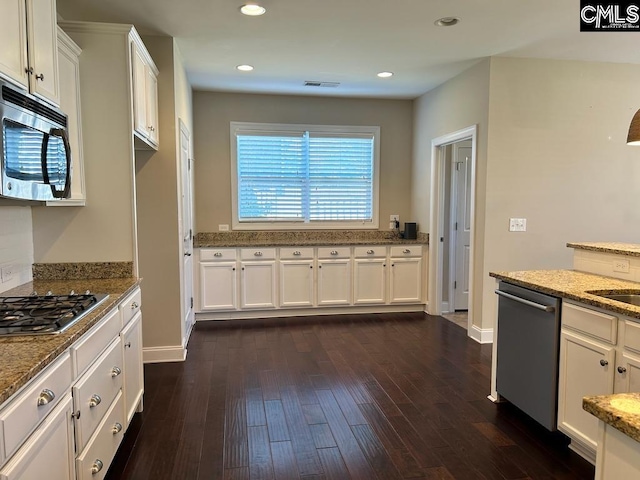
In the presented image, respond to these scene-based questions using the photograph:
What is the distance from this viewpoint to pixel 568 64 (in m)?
4.17

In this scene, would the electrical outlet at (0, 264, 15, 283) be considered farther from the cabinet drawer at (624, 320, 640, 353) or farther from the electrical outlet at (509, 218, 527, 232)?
the electrical outlet at (509, 218, 527, 232)

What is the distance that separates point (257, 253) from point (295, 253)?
17.4 inches

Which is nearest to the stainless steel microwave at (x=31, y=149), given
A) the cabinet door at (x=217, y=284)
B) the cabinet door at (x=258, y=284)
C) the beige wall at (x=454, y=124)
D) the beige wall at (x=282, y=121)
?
the cabinet door at (x=217, y=284)

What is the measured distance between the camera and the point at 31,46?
1.85 m

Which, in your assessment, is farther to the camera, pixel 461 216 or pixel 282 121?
pixel 282 121

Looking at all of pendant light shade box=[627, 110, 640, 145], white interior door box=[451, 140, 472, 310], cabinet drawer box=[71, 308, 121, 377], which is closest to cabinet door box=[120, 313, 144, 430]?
cabinet drawer box=[71, 308, 121, 377]

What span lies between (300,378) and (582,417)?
1.91m

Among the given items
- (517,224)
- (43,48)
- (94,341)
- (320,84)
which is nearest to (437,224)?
(517,224)

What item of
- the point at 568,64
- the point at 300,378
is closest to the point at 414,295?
the point at 300,378

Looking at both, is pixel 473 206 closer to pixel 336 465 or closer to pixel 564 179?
pixel 564 179

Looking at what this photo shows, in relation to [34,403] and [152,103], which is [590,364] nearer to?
[34,403]

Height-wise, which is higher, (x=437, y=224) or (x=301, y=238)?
(x=437, y=224)

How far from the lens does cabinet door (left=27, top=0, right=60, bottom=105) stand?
187 cm

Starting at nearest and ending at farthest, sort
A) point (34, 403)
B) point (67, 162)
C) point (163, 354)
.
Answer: point (34, 403) → point (67, 162) → point (163, 354)
